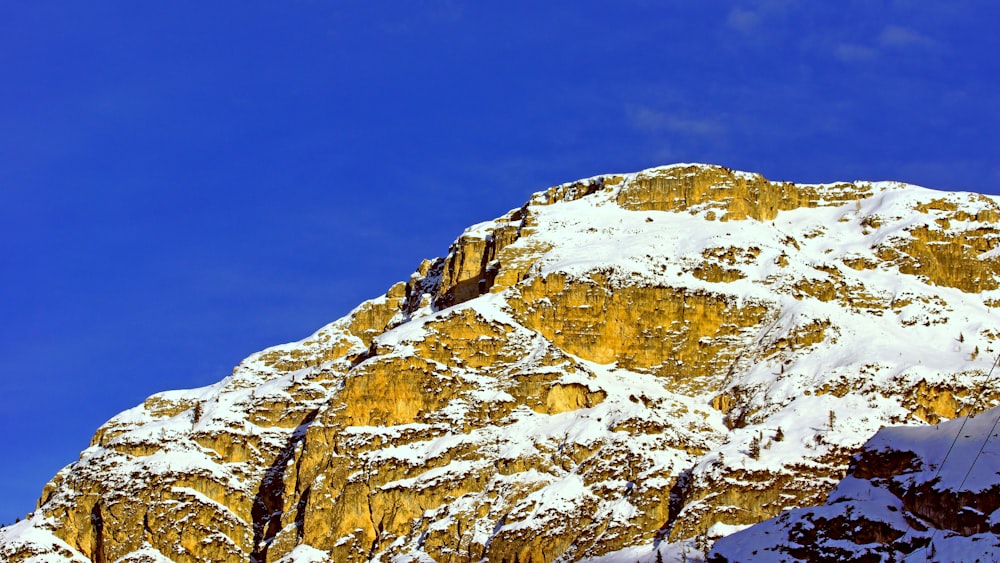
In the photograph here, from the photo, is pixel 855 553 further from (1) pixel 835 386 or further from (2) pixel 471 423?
(2) pixel 471 423

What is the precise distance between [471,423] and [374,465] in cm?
1120

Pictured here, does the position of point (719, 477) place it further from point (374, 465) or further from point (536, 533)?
point (374, 465)

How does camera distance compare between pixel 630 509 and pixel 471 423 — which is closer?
pixel 630 509

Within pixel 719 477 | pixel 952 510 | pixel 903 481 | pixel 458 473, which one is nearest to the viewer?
pixel 952 510

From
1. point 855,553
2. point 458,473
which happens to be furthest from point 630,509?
point 855,553

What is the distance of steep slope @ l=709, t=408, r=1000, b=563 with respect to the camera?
480 feet

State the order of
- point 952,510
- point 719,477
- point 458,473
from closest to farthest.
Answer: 1. point 952,510
2. point 719,477
3. point 458,473

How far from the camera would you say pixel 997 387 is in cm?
19325

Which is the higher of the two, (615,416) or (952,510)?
(615,416)

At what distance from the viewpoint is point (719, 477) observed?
582 ft

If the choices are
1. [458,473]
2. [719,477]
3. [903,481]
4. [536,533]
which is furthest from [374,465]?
[903,481]

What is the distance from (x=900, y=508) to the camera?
155750 mm

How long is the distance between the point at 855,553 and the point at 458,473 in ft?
167

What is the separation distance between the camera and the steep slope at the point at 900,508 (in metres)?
146
